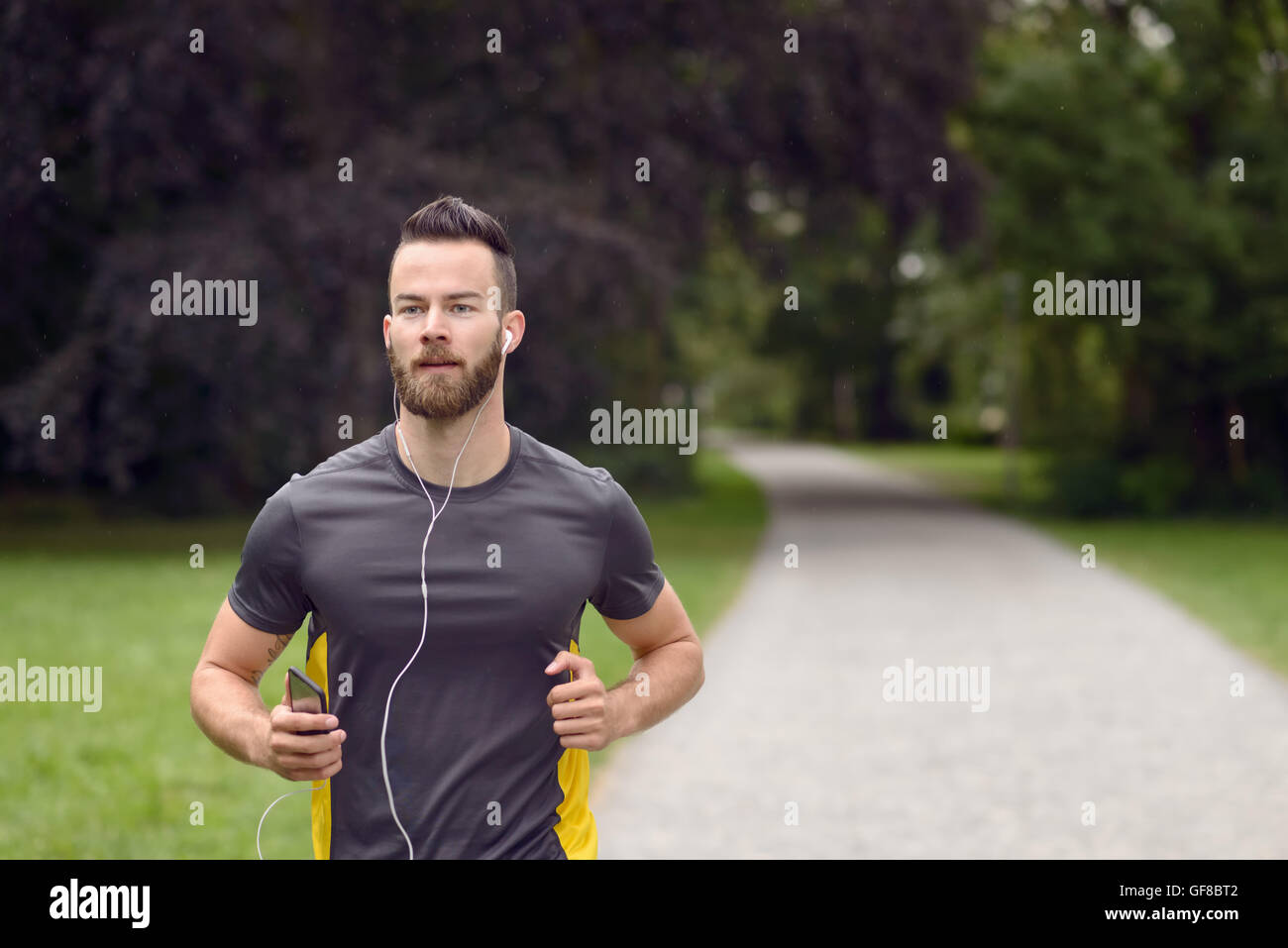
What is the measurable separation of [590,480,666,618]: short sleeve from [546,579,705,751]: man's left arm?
4cm

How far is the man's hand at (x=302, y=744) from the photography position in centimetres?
221

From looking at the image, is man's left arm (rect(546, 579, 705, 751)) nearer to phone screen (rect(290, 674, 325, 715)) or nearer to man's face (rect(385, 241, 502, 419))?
phone screen (rect(290, 674, 325, 715))

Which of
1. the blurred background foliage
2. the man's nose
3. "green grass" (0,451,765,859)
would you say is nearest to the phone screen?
the man's nose

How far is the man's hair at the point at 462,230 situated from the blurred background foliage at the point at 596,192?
12.7m

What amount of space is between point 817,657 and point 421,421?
8.15m

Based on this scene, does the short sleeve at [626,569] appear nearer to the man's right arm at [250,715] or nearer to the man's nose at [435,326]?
the man's nose at [435,326]

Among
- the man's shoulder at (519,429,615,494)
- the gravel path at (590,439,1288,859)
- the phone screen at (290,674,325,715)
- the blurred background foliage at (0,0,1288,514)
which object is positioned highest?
the blurred background foliage at (0,0,1288,514)

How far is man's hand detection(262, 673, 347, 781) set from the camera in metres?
2.21

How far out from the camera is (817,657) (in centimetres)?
1027

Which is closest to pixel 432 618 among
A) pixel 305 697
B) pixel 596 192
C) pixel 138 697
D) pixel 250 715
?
pixel 305 697

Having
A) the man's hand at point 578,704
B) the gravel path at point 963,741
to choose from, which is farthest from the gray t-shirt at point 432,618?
the gravel path at point 963,741

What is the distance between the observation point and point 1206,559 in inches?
688

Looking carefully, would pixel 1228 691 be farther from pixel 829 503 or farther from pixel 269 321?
pixel 829 503
